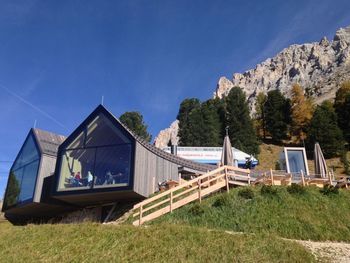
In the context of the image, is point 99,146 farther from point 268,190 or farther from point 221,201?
point 268,190

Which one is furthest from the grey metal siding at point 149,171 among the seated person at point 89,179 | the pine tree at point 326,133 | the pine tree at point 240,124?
the pine tree at point 326,133

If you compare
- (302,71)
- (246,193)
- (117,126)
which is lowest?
(246,193)

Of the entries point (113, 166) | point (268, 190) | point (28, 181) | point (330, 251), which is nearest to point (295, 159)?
point (268, 190)

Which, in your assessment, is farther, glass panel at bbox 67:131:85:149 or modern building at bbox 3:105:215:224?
glass panel at bbox 67:131:85:149

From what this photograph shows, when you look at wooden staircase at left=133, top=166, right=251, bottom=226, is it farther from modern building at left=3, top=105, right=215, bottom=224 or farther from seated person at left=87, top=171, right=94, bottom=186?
seated person at left=87, top=171, right=94, bottom=186

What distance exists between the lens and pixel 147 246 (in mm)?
10320

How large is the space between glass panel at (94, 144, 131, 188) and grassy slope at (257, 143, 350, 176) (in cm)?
2951

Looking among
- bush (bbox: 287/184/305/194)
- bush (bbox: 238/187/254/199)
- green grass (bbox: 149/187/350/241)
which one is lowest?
green grass (bbox: 149/187/350/241)

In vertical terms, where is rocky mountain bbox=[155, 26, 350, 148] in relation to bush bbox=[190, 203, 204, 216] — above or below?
above

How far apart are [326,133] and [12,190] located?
40.6 meters

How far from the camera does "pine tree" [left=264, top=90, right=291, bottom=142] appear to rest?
6172cm

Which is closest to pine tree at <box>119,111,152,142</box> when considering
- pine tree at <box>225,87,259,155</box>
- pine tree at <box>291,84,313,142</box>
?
pine tree at <box>225,87,259,155</box>

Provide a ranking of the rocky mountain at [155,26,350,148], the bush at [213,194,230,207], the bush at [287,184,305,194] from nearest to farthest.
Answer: the bush at [213,194,230,207] < the bush at [287,184,305,194] < the rocky mountain at [155,26,350,148]

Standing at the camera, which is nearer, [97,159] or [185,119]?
[97,159]
